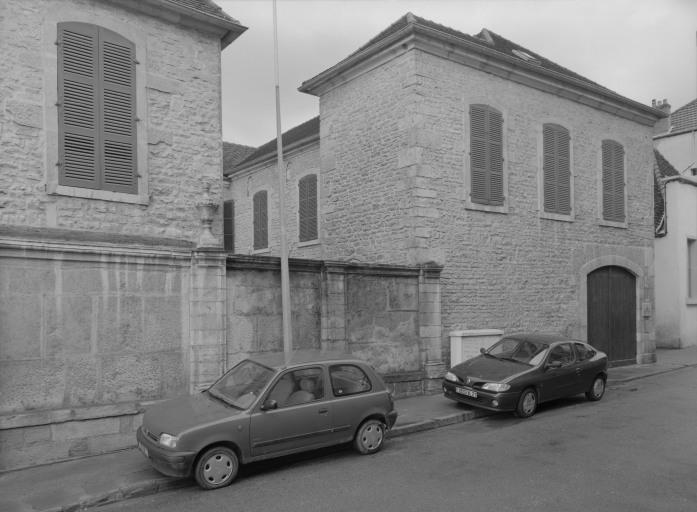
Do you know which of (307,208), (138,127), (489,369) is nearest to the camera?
(138,127)

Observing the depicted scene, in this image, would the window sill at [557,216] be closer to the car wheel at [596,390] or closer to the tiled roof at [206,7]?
the car wheel at [596,390]

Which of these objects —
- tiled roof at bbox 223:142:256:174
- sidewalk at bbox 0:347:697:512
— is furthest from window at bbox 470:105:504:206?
tiled roof at bbox 223:142:256:174

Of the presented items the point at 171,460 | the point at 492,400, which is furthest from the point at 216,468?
the point at 492,400

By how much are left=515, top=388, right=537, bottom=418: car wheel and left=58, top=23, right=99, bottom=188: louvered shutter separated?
26.9 feet

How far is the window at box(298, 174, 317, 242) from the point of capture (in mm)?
17359

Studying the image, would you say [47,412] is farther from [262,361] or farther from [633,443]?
[633,443]

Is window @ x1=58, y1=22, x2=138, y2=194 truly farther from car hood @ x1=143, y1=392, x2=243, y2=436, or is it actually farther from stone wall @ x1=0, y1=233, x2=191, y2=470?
car hood @ x1=143, y1=392, x2=243, y2=436

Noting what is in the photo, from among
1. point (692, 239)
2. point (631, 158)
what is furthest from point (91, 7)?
point (692, 239)

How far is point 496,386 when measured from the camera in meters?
9.90

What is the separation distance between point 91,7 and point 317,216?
9338 mm

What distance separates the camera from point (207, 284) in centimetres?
905

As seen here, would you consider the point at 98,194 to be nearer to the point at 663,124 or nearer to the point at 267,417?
the point at 267,417

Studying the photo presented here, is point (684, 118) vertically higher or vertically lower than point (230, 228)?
higher

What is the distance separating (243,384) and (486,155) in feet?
29.5
